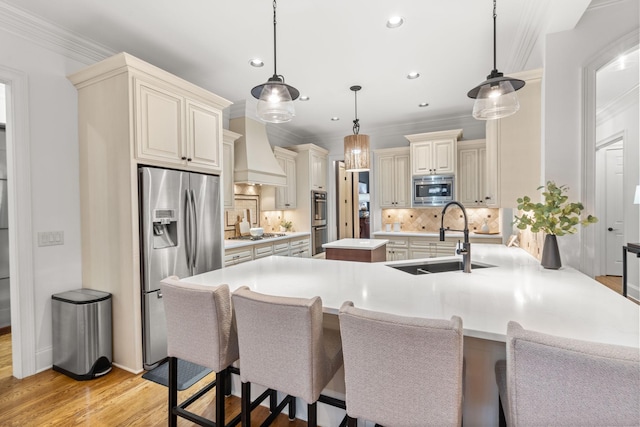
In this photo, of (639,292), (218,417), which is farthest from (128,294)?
(639,292)

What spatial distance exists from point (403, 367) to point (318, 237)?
5010 mm

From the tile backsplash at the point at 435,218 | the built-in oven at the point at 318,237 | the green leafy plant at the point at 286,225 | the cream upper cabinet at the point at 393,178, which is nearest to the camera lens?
the tile backsplash at the point at 435,218

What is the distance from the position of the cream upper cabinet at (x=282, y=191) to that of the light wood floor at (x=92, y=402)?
334 cm

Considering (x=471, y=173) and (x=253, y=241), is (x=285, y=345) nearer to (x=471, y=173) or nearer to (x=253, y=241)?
(x=253, y=241)

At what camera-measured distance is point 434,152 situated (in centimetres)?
518

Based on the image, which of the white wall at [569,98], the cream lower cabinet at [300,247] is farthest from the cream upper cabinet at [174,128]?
the white wall at [569,98]

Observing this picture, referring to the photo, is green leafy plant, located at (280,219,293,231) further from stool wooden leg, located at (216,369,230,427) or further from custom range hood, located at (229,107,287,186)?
stool wooden leg, located at (216,369,230,427)

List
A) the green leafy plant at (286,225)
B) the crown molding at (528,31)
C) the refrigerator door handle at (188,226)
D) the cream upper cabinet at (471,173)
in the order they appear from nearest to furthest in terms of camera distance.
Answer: the crown molding at (528,31) < the refrigerator door handle at (188,226) < the cream upper cabinet at (471,173) < the green leafy plant at (286,225)

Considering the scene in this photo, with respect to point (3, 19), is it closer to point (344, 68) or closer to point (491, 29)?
point (344, 68)

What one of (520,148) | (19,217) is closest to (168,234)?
(19,217)

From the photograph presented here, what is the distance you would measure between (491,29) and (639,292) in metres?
4.01

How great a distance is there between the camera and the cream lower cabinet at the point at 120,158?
2.47 m

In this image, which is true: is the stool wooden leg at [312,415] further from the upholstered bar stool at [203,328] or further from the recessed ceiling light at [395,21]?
the recessed ceiling light at [395,21]

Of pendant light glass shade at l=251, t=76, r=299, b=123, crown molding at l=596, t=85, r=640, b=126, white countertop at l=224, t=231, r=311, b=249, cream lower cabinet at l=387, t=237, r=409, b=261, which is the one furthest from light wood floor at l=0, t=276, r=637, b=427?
crown molding at l=596, t=85, r=640, b=126
